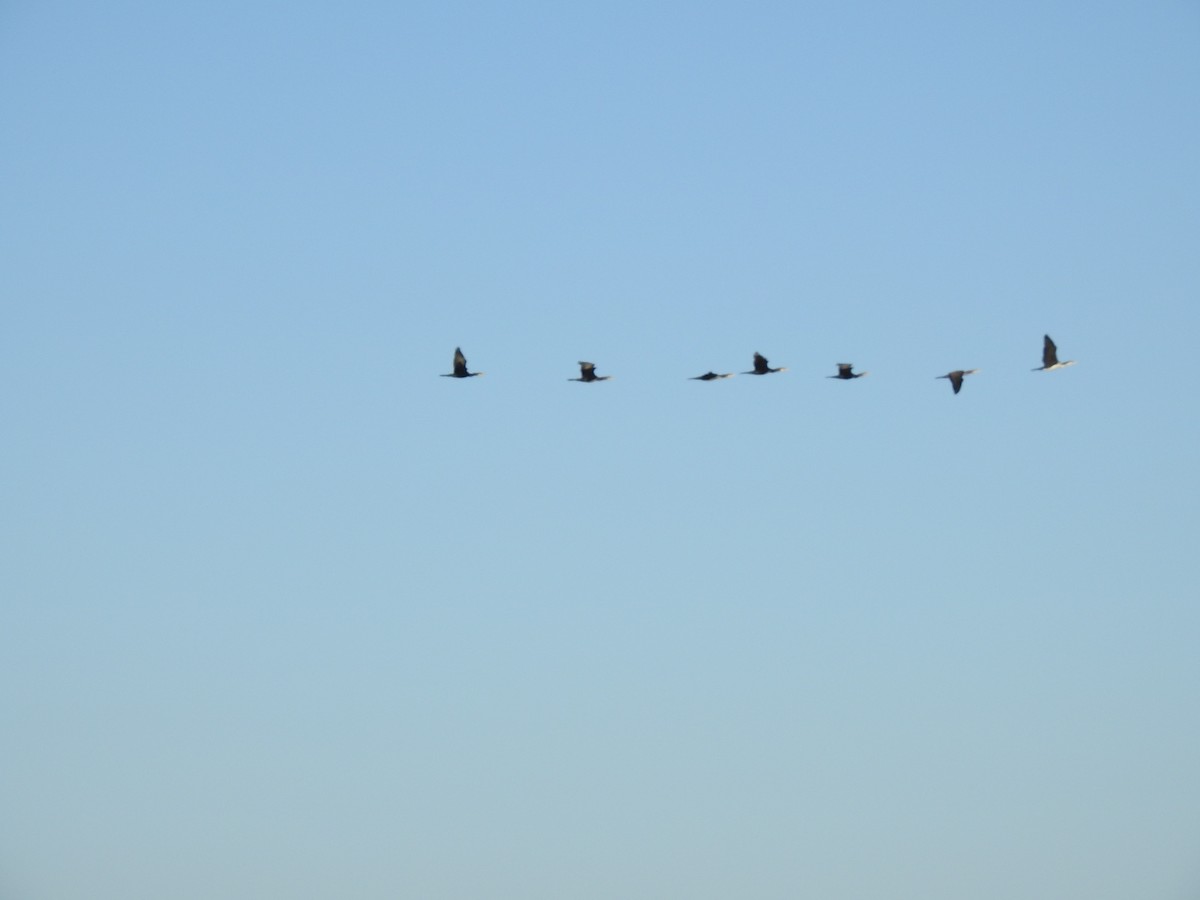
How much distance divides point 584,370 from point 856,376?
1199 centimetres

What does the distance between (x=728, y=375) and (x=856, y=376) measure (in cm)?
570

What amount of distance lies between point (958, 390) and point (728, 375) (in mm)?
11610

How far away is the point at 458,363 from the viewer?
133m

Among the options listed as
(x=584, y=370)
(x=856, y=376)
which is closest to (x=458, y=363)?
(x=584, y=370)

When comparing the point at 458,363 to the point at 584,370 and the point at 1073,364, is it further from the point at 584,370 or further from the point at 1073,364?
the point at 1073,364

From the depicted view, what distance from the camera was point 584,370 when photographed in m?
138

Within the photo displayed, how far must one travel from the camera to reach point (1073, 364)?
135 meters

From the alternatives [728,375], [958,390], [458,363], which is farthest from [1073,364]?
[458,363]

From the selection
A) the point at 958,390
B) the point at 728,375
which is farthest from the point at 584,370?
the point at 958,390

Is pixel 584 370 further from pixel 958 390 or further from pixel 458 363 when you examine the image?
pixel 958 390

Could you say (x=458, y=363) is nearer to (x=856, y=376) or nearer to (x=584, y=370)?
(x=584, y=370)

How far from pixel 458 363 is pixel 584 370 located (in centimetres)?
709

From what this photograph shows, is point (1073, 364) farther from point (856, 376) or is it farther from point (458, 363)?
point (458, 363)
